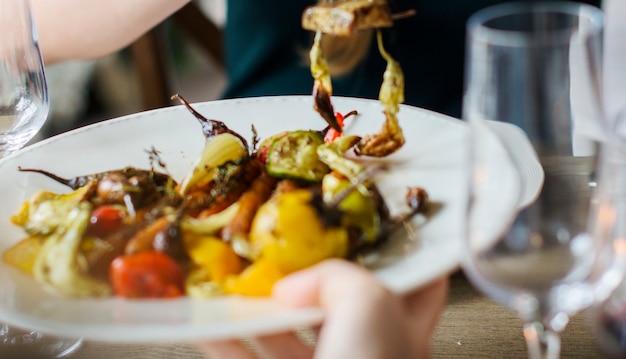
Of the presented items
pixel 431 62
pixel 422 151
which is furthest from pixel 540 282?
pixel 431 62

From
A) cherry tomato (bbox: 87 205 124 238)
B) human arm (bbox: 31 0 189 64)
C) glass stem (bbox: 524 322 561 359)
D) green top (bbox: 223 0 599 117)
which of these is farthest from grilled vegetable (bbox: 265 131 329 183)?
green top (bbox: 223 0 599 117)

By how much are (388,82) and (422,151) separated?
0.07m

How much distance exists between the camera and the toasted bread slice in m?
0.65

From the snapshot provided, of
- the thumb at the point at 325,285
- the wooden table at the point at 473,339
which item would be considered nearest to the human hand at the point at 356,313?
the thumb at the point at 325,285

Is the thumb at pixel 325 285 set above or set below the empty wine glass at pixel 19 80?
below

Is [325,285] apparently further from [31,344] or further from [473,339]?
[31,344]

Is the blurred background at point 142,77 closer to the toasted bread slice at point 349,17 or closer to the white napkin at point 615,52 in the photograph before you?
the white napkin at point 615,52

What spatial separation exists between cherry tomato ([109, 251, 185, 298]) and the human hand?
3.1 inches

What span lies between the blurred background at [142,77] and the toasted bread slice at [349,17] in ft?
A: 3.51

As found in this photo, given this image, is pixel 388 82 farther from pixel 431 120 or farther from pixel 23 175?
pixel 23 175

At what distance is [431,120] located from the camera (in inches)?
30.8

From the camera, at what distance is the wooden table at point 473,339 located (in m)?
0.66

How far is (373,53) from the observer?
1338mm

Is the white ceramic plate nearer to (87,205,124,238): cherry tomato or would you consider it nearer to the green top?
(87,205,124,238): cherry tomato
